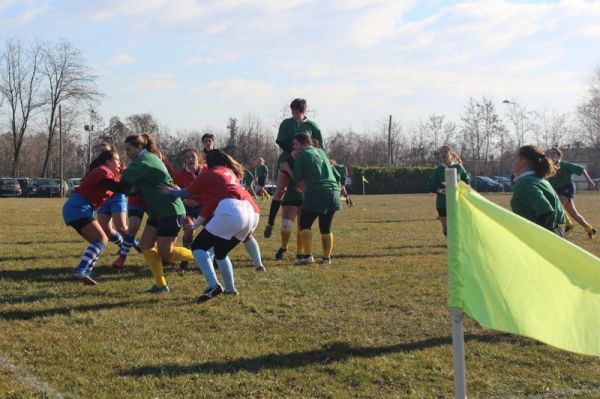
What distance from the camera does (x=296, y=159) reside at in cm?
982

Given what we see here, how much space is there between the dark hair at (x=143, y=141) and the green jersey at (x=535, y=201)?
4418 mm

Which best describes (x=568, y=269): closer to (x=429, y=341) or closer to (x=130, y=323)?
(x=429, y=341)

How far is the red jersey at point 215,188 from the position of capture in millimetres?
7355

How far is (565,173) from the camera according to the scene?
1380 centimetres

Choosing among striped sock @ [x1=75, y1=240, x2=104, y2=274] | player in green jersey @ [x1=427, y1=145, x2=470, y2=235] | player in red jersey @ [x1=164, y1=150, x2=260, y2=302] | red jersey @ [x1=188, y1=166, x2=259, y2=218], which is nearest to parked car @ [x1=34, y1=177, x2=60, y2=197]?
player in green jersey @ [x1=427, y1=145, x2=470, y2=235]

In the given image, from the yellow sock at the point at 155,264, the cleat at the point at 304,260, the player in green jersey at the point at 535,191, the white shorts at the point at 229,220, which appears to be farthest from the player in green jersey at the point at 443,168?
the yellow sock at the point at 155,264

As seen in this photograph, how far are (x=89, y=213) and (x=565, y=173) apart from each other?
9.76 metres

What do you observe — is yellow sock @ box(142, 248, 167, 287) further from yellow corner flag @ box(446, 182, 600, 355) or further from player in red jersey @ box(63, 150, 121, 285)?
yellow corner flag @ box(446, 182, 600, 355)

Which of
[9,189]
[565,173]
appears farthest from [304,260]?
[9,189]

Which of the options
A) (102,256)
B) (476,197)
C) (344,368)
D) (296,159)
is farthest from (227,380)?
(102,256)

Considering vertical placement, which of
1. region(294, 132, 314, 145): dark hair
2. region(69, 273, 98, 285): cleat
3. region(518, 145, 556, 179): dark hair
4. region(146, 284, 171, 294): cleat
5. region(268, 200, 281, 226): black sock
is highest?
region(294, 132, 314, 145): dark hair

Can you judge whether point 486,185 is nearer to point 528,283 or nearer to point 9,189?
point 9,189

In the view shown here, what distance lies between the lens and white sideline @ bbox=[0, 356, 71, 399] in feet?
14.6

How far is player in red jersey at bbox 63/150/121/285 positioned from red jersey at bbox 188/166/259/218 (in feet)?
4.60
